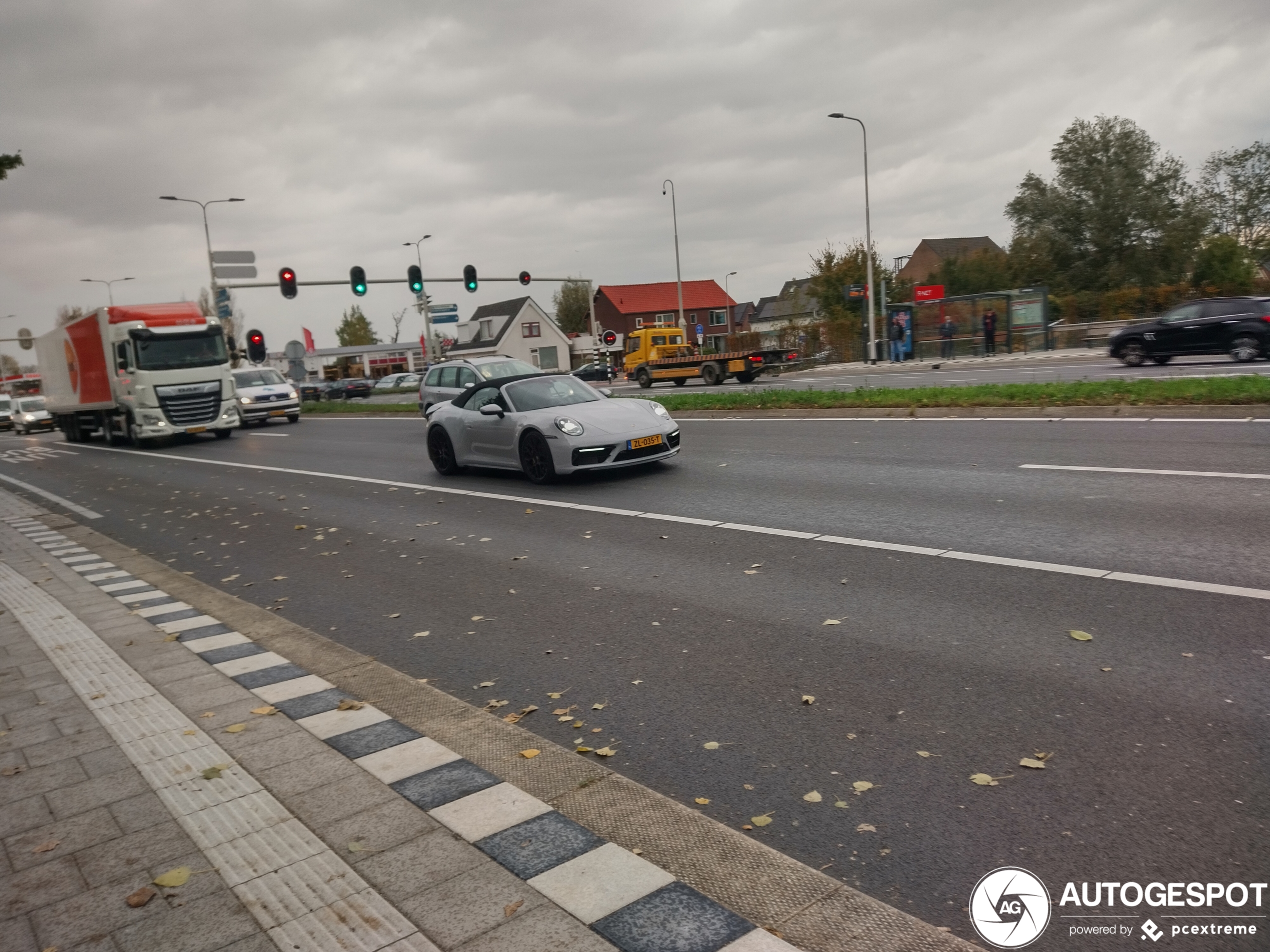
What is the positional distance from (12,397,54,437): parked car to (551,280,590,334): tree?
67.1m

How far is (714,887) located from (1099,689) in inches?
86.5

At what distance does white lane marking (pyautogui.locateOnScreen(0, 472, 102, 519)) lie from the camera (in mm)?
13586

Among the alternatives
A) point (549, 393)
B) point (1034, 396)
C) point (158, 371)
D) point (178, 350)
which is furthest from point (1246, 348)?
point (158, 371)

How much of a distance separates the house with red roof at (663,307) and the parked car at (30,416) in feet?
214

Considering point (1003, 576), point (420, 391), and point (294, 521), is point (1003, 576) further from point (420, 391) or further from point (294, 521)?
point (420, 391)

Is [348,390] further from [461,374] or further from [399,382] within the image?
[461,374]

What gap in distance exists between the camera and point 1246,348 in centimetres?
2184

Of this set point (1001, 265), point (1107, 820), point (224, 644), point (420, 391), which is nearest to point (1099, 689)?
point (1107, 820)

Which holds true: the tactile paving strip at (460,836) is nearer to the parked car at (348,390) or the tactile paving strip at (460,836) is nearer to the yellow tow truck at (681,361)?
the yellow tow truck at (681,361)

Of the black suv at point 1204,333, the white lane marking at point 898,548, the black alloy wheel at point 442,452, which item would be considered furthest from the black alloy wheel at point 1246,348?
the white lane marking at point 898,548

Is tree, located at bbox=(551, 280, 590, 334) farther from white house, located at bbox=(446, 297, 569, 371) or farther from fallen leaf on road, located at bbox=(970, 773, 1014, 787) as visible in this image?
fallen leaf on road, located at bbox=(970, 773, 1014, 787)

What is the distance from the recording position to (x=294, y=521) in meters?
11.2

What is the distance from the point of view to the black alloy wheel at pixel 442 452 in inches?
538

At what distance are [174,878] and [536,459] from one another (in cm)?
898
